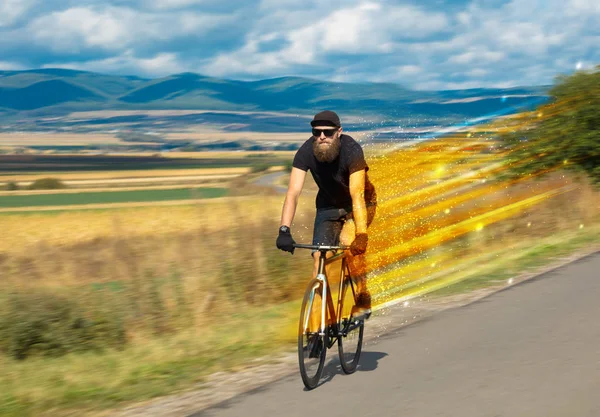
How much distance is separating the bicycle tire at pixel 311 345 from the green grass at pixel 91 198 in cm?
3129

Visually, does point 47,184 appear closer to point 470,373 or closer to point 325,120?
point 325,120

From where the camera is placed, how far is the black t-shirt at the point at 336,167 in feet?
20.7

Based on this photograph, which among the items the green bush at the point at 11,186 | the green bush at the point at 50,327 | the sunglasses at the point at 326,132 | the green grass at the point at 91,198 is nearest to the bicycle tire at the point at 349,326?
the sunglasses at the point at 326,132

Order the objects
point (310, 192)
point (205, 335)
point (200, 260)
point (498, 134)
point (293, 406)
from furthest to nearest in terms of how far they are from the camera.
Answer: point (498, 134)
point (310, 192)
point (200, 260)
point (205, 335)
point (293, 406)

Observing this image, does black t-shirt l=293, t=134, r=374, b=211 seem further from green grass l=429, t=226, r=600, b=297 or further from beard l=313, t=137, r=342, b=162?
green grass l=429, t=226, r=600, b=297

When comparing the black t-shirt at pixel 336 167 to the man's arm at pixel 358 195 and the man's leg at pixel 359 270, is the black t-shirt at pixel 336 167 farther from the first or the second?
the man's leg at pixel 359 270

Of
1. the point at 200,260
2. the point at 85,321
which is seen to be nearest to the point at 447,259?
the point at 200,260

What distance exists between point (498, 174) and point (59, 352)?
12.1m

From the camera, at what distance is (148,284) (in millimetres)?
12211

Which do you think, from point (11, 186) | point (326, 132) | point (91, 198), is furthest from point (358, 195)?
point (11, 186)

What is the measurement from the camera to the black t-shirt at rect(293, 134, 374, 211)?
6316mm

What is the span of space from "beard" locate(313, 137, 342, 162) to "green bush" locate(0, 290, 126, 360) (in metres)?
4.52

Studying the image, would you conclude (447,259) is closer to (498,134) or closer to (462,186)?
(462,186)

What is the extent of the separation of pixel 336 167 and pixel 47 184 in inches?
1901
